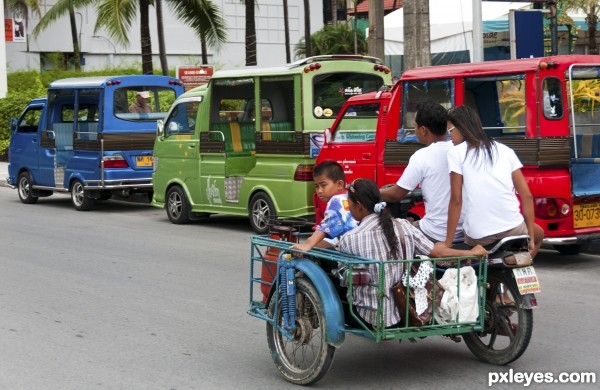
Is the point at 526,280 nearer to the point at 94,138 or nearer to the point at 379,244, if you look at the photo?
the point at 379,244

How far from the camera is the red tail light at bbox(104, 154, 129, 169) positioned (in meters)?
17.8

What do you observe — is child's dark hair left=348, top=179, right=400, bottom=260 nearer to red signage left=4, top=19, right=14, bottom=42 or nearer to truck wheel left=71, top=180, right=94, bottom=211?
truck wheel left=71, top=180, right=94, bottom=211

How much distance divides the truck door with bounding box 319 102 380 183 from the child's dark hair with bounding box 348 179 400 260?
19.7 feet

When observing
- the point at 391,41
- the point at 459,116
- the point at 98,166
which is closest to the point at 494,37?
the point at 391,41

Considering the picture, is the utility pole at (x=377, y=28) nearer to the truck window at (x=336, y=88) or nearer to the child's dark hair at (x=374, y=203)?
the truck window at (x=336, y=88)

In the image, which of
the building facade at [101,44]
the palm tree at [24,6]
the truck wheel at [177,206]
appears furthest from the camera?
the building facade at [101,44]

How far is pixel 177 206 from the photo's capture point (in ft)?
52.6

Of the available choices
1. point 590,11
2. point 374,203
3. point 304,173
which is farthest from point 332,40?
point 374,203

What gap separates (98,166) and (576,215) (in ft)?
30.9

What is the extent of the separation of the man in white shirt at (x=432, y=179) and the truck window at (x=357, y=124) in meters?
5.88

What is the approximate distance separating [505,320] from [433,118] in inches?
55.1

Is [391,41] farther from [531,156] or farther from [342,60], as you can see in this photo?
[531,156]

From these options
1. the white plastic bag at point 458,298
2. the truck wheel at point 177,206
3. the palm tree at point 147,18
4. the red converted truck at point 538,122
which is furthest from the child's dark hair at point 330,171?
the palm tree at point 147,18

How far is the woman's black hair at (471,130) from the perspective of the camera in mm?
6660
